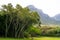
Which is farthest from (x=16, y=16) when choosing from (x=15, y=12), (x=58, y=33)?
(x=58, y=33)

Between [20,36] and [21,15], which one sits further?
[20,36]

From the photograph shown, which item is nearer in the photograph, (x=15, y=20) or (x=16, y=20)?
(x=16, y=20)

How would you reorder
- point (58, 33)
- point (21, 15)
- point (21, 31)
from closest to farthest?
point (21, 15) < point (21, 31) < point (58, 33)

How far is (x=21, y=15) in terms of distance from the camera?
37.6 m

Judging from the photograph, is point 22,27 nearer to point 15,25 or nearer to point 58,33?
point 15,25

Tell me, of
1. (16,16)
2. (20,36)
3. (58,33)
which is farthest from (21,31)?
(58,33)

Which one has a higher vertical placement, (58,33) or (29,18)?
(29,18)

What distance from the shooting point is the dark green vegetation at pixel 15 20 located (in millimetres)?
38169

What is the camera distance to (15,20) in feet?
130

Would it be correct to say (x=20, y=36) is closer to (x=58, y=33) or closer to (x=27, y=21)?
(x=27, y=21)

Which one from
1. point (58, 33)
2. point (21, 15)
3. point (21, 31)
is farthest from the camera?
point (58, 33)

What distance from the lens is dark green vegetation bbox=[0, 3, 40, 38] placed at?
38.2m

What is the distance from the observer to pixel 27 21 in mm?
39156

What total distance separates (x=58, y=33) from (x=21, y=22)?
15197 mm
